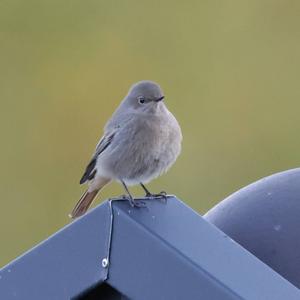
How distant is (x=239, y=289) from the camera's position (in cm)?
315

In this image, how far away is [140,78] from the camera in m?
10.7

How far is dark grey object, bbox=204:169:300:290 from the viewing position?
3871 millimetres

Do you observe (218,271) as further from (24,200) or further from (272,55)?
(272,55)

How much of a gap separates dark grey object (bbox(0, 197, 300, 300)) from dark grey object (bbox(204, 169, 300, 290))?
0.50 meters

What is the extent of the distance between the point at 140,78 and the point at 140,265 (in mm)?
7579

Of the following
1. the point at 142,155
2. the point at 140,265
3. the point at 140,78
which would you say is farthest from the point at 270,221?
the point at 140,78

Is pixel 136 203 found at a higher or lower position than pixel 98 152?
higher

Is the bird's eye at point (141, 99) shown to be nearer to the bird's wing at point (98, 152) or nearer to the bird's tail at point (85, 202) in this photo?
the bird's wing at point (98, 152)

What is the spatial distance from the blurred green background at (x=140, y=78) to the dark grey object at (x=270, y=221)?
5194mm

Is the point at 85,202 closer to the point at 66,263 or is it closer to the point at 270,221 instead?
the point at 270,221

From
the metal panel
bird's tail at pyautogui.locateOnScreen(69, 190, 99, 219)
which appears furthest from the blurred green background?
the metal panel

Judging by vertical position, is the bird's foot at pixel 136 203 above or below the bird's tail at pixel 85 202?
above

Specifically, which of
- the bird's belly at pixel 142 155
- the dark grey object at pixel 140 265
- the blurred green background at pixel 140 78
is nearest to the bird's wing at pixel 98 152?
the bird's belly at pixel 142 155

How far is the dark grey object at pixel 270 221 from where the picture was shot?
3871 millimetres
